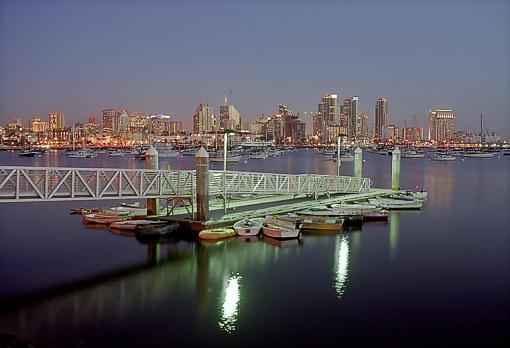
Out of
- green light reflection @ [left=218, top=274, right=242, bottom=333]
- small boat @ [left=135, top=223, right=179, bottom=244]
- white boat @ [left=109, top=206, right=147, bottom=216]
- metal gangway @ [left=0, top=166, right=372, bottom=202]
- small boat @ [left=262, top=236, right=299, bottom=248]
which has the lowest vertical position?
green light reflection @ [left=218, top=274, right=242, bottom=333]

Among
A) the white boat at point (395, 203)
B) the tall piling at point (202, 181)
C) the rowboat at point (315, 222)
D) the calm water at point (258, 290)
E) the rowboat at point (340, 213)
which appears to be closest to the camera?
the calm water at point (258, 290)

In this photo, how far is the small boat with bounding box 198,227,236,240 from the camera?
98.5 feet

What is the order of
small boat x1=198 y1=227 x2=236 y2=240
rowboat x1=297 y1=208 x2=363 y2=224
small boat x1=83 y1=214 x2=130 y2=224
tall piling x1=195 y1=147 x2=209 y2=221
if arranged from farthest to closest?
rowboat x1=297 y1=208 x2=363 y2=224, small boat x1=83 y1=214 x2=130 y2=224, tall piling x1=195 y1=147 x2=209 y2=221, small boat x1=198 y1=227 x2=236 y2=240

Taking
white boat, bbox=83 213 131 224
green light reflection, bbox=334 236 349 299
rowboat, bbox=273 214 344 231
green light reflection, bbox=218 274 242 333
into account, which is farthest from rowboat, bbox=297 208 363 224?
green light reflection, bbox=218 274 242 333

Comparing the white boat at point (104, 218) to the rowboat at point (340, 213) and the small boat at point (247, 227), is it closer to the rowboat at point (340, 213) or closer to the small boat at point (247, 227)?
the small boat at point (247, 227)

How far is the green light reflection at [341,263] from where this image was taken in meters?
23.0

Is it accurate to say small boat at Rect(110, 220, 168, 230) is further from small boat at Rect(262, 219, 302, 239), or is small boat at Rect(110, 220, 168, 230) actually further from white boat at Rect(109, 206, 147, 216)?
small boat at Rect(262, 219, 302, 239)

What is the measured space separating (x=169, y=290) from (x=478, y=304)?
12803 mm

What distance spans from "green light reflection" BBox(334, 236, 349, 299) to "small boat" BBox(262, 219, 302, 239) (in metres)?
2.68

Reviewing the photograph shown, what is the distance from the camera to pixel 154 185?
105 feet

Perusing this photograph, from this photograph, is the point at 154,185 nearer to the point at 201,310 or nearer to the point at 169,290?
the point at 169,290

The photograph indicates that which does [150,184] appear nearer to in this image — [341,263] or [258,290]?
[258,290]

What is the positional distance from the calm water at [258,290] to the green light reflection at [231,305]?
6cm

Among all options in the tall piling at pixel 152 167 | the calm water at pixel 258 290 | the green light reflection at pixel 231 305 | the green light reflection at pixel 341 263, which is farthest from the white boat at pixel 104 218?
the green light reflection at pixel 341 263
